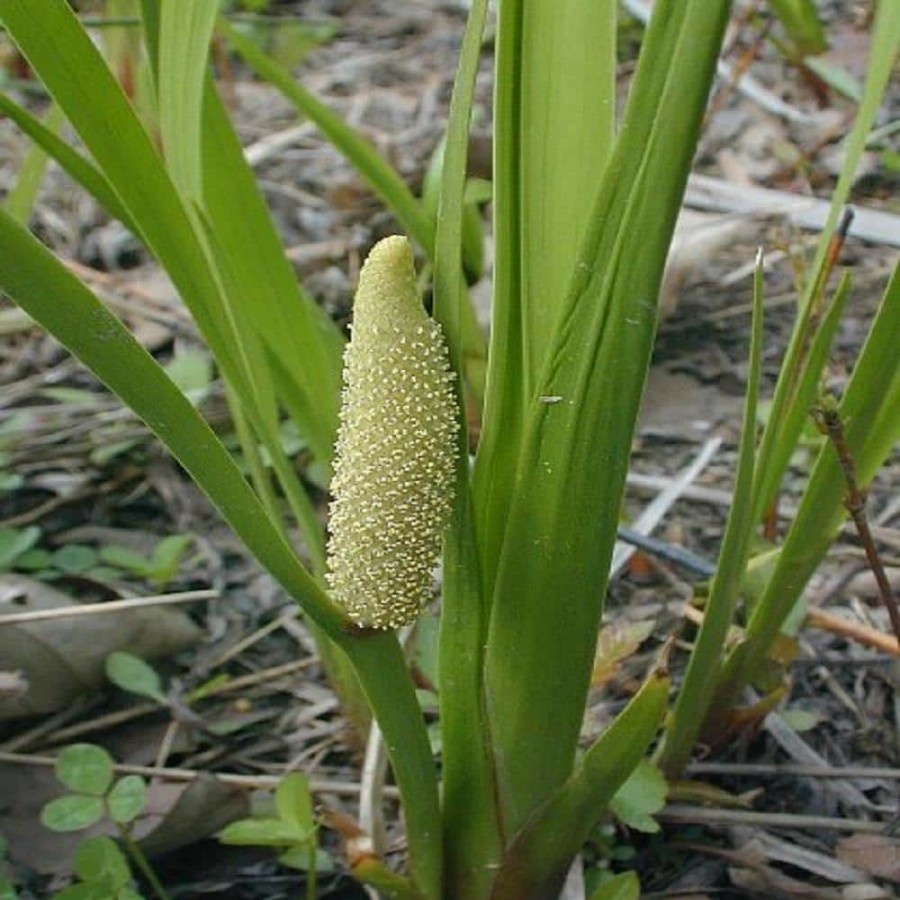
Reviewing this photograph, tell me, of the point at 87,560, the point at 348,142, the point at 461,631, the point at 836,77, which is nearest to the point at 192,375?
the point at 87,560

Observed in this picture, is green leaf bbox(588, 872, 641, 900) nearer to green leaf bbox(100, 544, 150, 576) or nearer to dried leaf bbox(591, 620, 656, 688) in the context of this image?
dried leaf bbox(591, 620, 656, 688)

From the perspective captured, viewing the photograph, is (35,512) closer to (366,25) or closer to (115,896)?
(115,896)

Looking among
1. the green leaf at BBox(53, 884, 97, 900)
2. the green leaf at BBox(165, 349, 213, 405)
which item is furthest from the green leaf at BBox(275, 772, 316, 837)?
the green leaf at BBox(165, 349, 213, 405)

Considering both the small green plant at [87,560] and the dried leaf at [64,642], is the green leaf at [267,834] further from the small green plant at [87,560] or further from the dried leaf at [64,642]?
the small green plant at [87,560]

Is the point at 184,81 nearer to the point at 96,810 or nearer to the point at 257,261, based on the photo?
the point at 257,261

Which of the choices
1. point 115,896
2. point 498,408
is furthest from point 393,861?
point 498,408

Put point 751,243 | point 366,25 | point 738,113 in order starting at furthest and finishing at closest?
point 366,25, point 738,113, point 751,243
